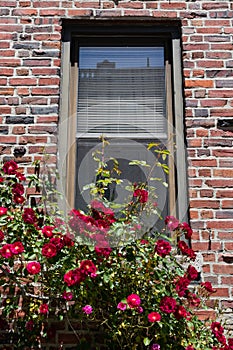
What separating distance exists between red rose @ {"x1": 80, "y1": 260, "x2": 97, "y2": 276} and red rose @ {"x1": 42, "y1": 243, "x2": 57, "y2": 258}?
0.56ft

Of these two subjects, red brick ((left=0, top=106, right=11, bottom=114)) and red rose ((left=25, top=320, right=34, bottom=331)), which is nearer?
red rose ((left=25, top=320, right=34, bottom=331))

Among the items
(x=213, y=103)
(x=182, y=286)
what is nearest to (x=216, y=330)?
(x=182, y=286)

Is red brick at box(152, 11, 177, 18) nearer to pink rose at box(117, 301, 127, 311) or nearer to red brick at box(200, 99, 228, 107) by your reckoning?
red brick at box(200, 99, 228, 107)

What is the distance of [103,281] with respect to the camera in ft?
9.83

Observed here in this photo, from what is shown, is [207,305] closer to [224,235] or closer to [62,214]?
[224,235]

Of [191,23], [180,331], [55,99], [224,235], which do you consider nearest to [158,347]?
[180,331]

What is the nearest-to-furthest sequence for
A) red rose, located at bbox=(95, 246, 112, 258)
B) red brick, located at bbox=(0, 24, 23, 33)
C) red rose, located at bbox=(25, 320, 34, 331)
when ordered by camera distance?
red rose, located at bbox=(95, 246, 112, 258)
red rose, located at bbox=(25, 320, 34, 331)
red brick, located at bbox=(0, 24, 23, 33)

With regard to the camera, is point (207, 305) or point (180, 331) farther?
point (207, 305)

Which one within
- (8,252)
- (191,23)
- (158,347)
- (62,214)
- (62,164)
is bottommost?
(158,347)

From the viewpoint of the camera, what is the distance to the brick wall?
353 cm

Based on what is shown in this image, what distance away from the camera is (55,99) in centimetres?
381

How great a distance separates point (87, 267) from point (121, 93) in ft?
5.61

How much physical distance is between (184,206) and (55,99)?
1258 millimetres

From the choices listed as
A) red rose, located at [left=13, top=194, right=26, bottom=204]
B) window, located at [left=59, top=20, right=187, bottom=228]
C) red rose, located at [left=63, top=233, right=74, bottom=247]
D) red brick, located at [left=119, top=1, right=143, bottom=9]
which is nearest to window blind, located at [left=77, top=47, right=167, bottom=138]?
window, located at [left=59, top=20, right=187, bottom=228]
